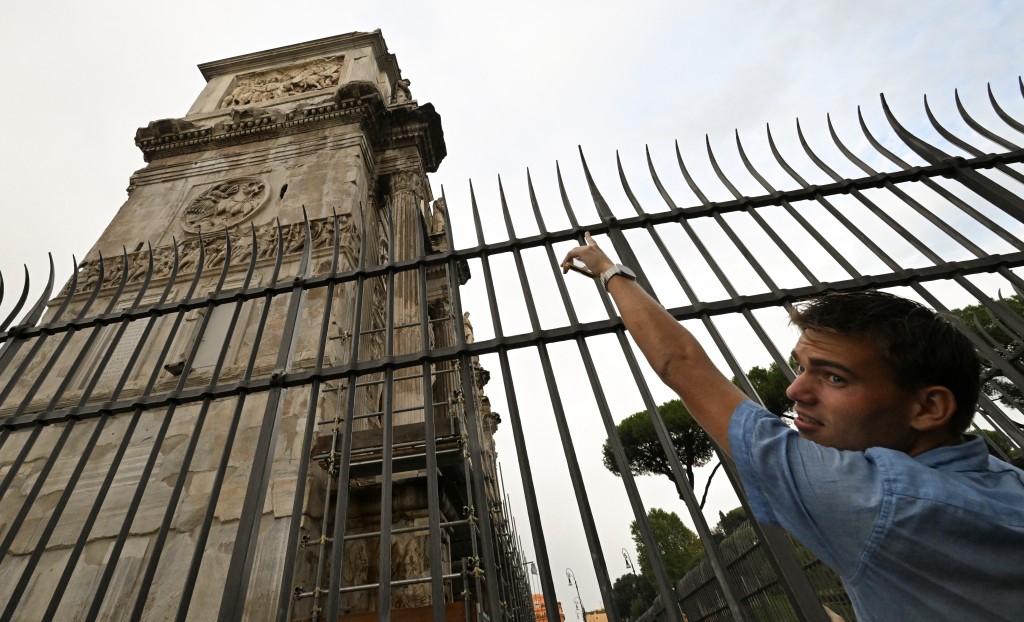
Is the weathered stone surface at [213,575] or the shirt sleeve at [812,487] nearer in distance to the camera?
the shirt sleeve at [812,487]

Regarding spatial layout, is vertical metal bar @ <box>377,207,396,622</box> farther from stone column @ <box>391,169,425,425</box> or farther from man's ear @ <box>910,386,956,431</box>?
stone column @ <box>391,169,425,425</box>

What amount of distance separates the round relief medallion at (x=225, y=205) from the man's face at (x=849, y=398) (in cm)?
806

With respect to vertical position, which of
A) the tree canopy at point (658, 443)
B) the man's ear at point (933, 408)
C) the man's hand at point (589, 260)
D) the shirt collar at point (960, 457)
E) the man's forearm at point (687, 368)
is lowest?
the shirt collar at point (960, 457)

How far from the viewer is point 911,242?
219 cm

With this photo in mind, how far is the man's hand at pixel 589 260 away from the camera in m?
1.68

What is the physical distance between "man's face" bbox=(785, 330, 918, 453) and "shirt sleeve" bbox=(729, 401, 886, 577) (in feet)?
0.37

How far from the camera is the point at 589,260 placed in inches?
67.6

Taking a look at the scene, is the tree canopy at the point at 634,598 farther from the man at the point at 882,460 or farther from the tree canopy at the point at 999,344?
the tree canopy at the point at 999,344

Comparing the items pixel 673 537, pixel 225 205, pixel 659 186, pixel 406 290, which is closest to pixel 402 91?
pixel 225 205

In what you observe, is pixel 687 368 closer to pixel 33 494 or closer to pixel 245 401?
pixel 33 494

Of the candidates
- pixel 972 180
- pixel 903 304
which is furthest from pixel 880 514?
pixel 972 180

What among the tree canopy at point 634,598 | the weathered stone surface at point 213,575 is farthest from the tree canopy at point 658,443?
the weathered stone surface at point 213,575

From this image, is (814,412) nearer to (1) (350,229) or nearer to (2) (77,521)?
(2) (77,521)

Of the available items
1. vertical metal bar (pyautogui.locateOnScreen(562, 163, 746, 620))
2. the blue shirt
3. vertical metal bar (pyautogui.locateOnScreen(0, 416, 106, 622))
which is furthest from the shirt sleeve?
vertical metal bar (pyautogui.locateOnScreen(0, 416, 106, 622))
